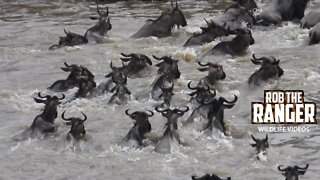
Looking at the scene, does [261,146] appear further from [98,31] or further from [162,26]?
[98,31]

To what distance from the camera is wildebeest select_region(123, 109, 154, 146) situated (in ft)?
35.3

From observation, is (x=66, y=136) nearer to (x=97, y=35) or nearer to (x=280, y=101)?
(x=280, y=101)

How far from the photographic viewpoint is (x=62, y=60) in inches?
666

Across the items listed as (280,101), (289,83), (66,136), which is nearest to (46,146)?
(66,136)

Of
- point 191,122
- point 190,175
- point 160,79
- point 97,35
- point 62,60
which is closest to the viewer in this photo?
point 190,175

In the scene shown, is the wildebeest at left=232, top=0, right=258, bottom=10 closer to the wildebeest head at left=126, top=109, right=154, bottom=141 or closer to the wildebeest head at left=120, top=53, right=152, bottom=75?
the wildebeest head at left=120, top=53, right=152, bottom=75

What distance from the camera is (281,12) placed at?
19.5m

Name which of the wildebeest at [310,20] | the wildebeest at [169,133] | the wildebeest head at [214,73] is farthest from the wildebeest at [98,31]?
the wildebeest at [169,133]

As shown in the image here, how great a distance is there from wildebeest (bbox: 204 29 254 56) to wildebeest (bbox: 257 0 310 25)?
113 inches

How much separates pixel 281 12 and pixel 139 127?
9581 millimetres

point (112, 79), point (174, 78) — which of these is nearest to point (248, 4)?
point (174, 78)

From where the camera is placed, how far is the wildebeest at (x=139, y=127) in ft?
35.3

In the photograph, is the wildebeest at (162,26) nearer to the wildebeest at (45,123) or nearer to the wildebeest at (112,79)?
the wildebeest at (112,79)

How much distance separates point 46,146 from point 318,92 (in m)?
5.00
